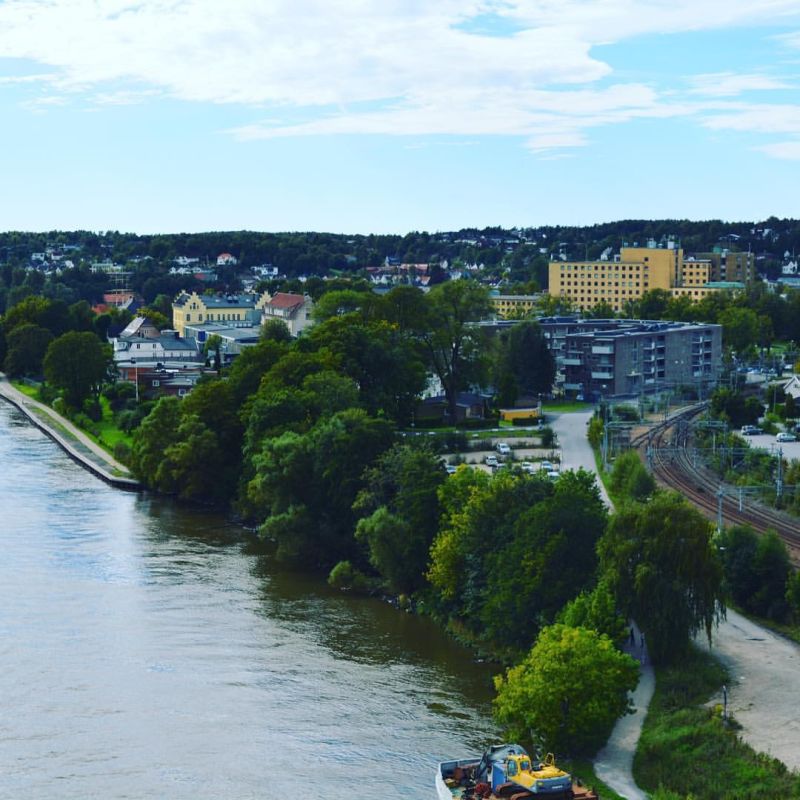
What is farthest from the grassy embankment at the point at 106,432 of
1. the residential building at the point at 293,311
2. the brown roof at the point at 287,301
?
the brown roof at the point at 287,301

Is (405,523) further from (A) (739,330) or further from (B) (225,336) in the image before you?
(A) (739,330)

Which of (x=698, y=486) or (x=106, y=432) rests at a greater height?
(x=698, y=486)

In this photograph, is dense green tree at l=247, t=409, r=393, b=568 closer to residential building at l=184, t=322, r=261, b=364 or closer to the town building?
residential building at l=184, t=322, r=261, b=364

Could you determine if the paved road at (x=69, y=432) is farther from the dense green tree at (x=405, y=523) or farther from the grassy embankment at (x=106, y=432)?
the dense green tree at (x=405, y=523)

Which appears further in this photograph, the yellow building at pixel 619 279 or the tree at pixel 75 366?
the yellow building at pixel 619 279

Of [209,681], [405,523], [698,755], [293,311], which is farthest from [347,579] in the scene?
[293,311]

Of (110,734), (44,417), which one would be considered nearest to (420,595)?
(110,734)
